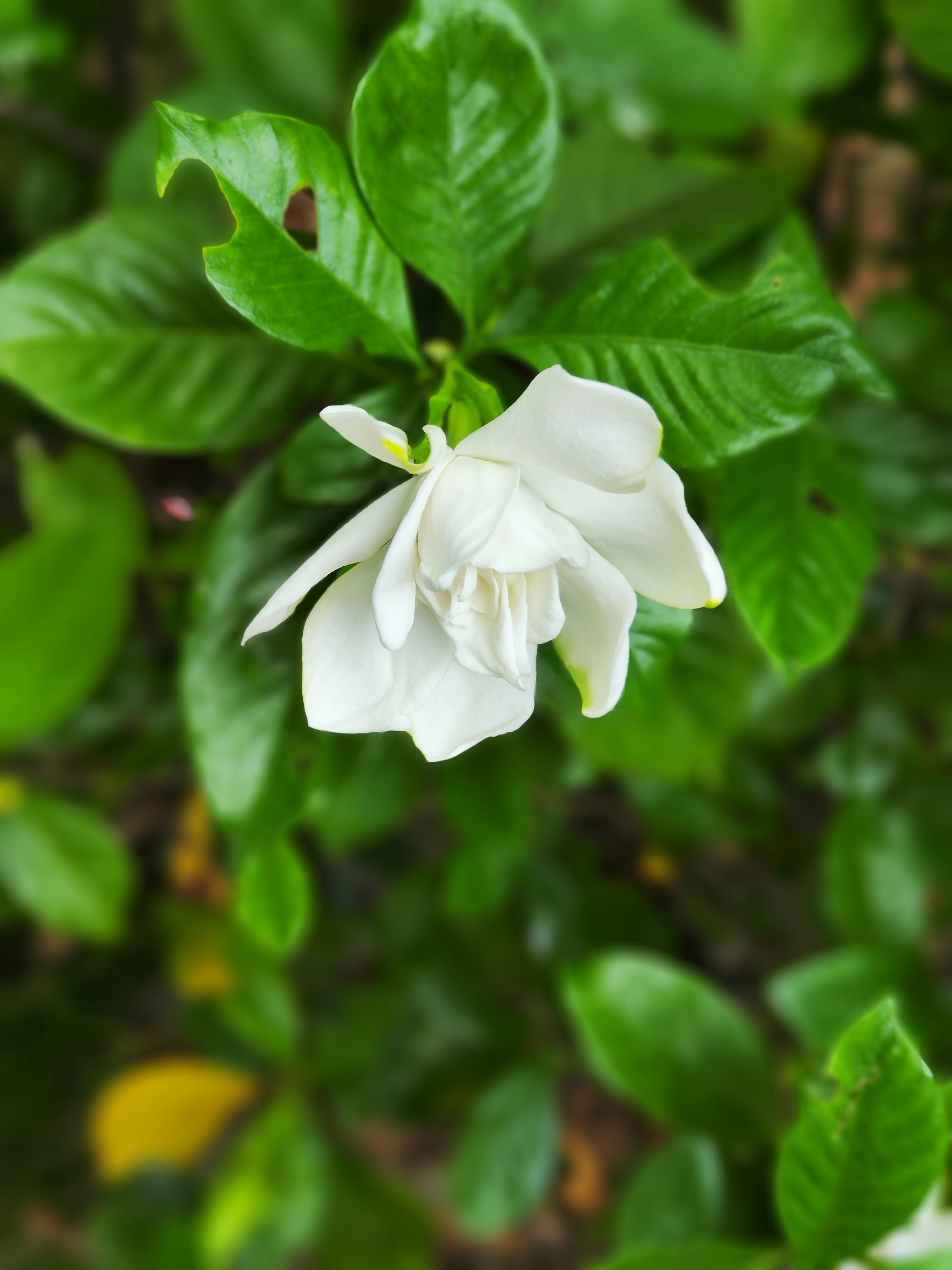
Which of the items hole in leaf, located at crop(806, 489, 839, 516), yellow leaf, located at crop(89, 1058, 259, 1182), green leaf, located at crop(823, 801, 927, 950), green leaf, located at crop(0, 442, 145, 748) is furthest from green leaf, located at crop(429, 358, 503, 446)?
yellow leaf, located at crop(89, 1058, 259, 1182)

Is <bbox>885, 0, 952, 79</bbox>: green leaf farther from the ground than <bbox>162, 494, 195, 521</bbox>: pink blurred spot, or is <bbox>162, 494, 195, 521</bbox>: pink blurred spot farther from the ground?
<bbox>885, 0, 952, 79</bbox>: green leaf

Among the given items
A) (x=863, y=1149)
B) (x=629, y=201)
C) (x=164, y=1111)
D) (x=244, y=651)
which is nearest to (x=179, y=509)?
(x=244, y=651)

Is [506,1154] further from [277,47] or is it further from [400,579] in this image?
[277,47]

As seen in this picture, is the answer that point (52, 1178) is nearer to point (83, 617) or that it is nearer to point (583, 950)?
point (583, 950)

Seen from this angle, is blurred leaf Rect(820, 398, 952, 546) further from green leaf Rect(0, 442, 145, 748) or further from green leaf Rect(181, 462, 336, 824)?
green leaf Rect(0, 442, 145, 748)

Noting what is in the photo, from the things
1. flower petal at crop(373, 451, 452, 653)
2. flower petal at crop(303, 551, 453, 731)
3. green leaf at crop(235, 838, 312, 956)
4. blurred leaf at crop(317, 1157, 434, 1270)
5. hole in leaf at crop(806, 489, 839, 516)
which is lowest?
blurred leaf at crop(317, 1157, 434, 1270)

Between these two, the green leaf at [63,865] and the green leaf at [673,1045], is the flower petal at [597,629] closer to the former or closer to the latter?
the green leaf at [673,1045]

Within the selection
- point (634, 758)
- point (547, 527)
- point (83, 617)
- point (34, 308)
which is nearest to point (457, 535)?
point (547, 527)

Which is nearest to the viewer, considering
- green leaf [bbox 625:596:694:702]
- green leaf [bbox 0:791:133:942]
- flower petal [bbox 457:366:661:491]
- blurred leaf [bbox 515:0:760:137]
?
flower petal [bbox 457:366:661:491]

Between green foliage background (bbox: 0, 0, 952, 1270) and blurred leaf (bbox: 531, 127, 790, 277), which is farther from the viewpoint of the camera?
blurred leaf (bbox: 531, 127, 790, 277)
